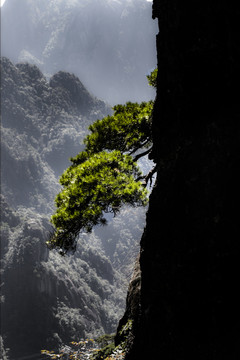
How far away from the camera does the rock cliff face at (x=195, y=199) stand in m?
7.04

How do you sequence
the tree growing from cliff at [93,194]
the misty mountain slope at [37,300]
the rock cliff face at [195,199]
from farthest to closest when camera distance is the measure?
the misty mountain slope at [37,300]
the tree growing from cliff at [93,194]
the rock cliff face at [195,199]

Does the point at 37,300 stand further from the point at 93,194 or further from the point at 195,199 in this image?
the point at 195,199

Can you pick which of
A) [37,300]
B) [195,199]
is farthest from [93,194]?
[37,300]

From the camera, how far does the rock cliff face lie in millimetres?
7043

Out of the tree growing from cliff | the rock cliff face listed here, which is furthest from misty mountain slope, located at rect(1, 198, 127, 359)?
the rock cliff face

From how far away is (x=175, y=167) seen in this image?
857 centimetres

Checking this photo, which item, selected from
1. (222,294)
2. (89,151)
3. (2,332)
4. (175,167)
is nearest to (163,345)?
(222,294)

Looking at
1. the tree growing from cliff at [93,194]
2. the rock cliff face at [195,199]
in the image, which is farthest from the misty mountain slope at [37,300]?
the rock cliff face at [195,199]

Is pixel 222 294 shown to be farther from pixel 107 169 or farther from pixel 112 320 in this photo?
pixel 112 320

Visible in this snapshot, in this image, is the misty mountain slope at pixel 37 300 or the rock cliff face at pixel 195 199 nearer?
the rock cliff face at pixel 195 199

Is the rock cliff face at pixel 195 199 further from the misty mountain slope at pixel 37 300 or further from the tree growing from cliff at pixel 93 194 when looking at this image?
the misty mountain slope at pixel 37 300

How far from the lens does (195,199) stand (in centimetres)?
784

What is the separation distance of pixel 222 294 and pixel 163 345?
2433mm

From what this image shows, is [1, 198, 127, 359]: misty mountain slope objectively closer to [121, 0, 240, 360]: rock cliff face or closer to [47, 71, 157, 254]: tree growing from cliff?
[47, 71, 157, 254]: tree growing from cliff
